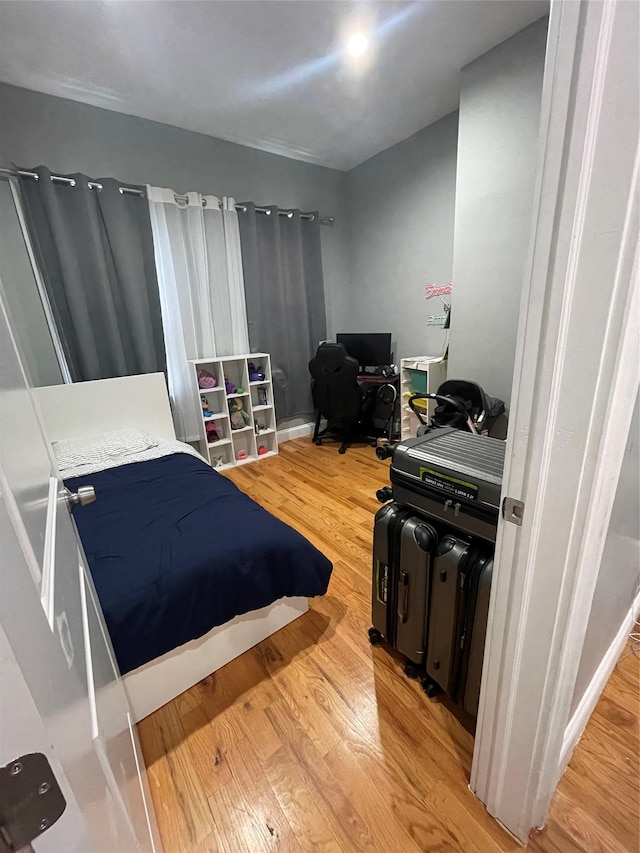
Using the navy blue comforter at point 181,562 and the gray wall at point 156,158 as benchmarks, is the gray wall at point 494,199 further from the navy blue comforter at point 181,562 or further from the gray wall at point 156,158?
the navy blue comforter at point 181,562

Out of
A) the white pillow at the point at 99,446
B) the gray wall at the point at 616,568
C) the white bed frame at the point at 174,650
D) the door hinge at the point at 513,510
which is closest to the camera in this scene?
the door hinge at the point at 513,510

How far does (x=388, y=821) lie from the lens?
979mm

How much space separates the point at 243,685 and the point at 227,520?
61 cm

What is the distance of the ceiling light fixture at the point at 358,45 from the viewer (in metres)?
1.99

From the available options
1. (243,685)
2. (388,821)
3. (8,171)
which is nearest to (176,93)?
(8,171)

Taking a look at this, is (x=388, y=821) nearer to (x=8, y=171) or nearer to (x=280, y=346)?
(x=280, y=346)

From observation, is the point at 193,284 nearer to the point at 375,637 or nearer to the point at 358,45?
the point at 358,45

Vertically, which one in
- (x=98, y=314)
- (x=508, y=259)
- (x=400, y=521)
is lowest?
(x=400, y=521)

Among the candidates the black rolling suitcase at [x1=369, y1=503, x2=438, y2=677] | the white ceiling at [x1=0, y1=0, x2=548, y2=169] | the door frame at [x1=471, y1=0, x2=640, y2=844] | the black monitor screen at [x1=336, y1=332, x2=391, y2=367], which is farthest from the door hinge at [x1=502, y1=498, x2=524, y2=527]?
the black monitor screen at [x1=336, y1=332, x2=391, y2=367]

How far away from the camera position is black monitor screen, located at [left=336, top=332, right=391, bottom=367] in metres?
3.63

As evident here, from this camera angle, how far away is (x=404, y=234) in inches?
133

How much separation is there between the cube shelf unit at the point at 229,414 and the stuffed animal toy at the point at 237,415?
0.03 metres

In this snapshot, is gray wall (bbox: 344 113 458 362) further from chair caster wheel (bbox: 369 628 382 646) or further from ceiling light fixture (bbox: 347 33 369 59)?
chair caster wheel (bbox: 369 628 382 646)

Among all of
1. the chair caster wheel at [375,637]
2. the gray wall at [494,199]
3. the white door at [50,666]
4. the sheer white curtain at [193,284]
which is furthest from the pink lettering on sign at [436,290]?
the white door at [50,666]
